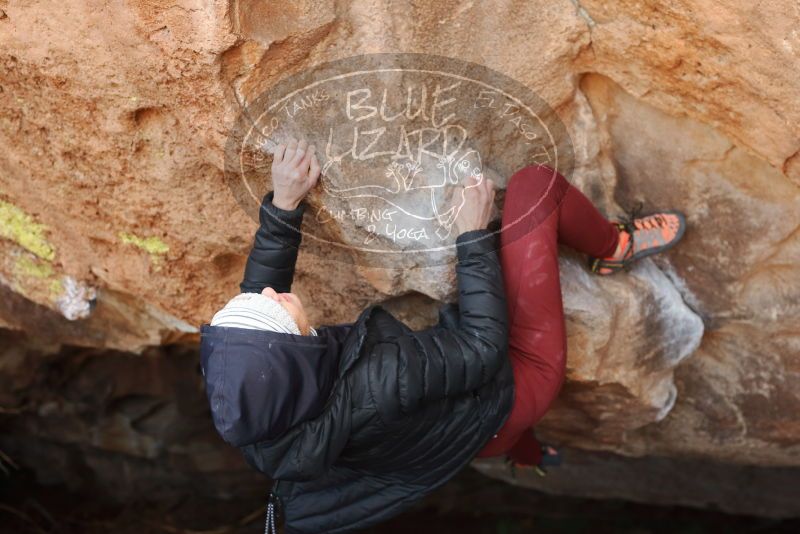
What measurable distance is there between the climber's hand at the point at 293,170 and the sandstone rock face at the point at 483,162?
5.3 inches

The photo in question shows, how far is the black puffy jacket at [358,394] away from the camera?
1.46 meters

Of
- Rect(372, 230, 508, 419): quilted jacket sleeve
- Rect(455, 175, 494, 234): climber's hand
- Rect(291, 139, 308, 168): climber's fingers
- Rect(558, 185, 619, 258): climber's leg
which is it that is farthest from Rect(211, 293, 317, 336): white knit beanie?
Rect(558, 185, 619, 258): climber's leg

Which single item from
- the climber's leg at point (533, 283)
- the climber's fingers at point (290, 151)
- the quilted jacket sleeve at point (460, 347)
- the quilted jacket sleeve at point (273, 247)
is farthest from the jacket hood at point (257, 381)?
the climber's leg at point (533, 283)

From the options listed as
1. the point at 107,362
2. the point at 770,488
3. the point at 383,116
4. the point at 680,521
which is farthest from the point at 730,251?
the point at 107,362

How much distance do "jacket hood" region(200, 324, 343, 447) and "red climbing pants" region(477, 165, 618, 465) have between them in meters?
0.57

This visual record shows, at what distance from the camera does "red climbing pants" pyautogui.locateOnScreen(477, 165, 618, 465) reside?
1825mm

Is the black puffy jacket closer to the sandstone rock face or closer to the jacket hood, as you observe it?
the jacket hood

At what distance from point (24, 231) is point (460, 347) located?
1286 mm

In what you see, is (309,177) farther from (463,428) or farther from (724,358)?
(724,358)

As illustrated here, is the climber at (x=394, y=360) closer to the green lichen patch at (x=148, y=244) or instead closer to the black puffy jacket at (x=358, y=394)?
the black puffy jacket at (x=358, y=394)

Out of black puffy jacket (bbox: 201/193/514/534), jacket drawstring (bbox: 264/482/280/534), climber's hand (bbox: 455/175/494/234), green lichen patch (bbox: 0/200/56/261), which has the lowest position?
jacket drawstring (bbox: 264/482/280/534)

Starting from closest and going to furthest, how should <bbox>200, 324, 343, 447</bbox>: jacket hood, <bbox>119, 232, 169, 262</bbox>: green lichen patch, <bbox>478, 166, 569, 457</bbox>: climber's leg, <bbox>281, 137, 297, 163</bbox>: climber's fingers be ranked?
<bbox>200, 324, 343, 447</bbox>: jacket hood < <bbox>281, 137, 297, 163</bbox>: climber's fingers < <bbox>478, 166, 569, 457</bbox>: climber's leg < <bbox>119, 232, 169, 262</bbox>: green lichen patch

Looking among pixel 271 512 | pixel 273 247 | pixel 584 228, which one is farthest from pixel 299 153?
pixel 271 512

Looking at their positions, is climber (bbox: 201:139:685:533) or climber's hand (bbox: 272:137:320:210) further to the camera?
climber's hand (bbox: 272:137:320:210)
